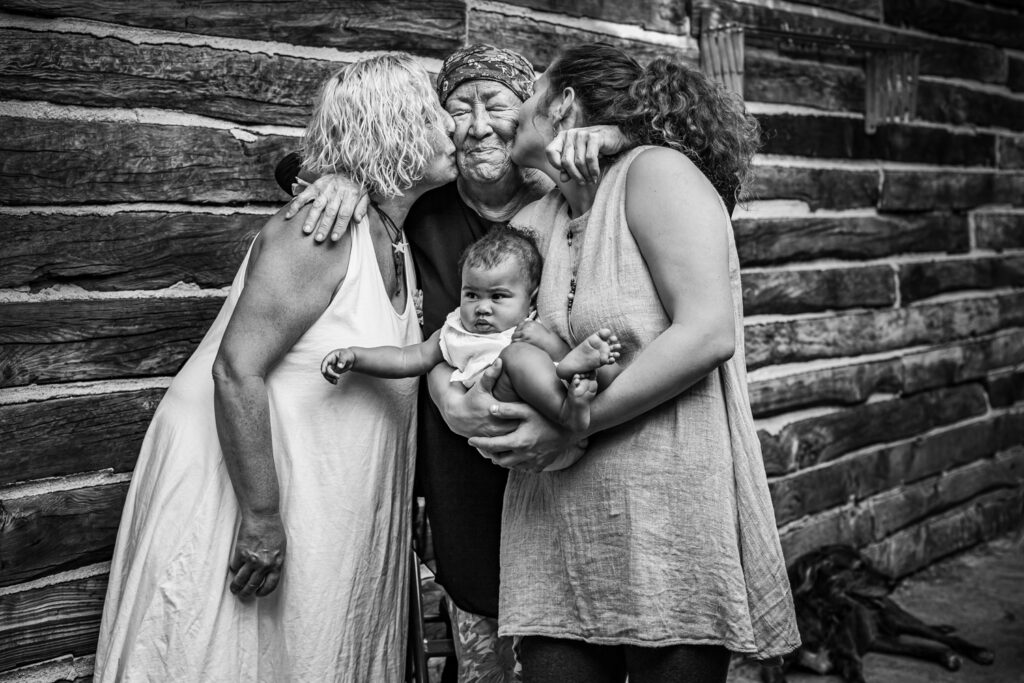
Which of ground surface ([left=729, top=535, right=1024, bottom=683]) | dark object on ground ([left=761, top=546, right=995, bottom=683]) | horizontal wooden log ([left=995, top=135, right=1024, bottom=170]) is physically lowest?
ground surface ([left=729, top=535, right=1024, bottom=683])

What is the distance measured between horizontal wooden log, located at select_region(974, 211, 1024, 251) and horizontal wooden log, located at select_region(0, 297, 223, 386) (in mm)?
4063

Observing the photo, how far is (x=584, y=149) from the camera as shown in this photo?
2.06m

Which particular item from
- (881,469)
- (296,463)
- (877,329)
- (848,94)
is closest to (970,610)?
(881,469)

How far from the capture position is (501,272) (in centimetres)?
219

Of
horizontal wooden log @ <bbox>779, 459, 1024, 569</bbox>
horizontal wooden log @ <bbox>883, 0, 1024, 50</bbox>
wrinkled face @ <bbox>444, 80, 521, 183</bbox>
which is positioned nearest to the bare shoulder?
wrinkled face @ <bbox>444, 80, 521, 183</bbox>

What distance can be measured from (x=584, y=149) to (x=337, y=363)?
0.69 m

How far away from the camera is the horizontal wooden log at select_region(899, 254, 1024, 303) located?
4.83 meters

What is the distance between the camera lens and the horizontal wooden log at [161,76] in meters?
2.45

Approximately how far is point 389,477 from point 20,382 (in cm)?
95

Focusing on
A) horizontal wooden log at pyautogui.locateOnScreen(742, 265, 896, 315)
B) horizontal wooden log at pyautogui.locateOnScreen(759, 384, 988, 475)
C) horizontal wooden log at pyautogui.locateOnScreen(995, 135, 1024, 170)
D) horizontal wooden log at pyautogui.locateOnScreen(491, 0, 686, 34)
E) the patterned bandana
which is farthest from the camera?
horizontal wooden log at pyautogui.locateOnScreen(995, 135, 1024, 170)

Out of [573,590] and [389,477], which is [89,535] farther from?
[573,590]

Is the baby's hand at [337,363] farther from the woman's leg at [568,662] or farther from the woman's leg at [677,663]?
the woman's leg at [677,663]

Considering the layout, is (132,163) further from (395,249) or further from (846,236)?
(846,236)

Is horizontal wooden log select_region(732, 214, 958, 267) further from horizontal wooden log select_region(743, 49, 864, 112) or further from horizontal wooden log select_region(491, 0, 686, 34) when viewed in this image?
horizontal wooden log select_region(491, 0, 686, 34)
